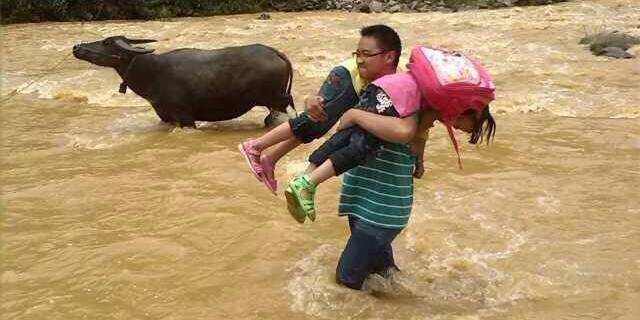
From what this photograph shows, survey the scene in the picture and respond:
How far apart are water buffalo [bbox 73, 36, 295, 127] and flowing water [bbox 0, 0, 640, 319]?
24 centimetres

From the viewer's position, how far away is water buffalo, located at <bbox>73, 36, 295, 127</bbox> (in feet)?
25.6

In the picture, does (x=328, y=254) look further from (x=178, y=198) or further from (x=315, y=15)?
(x=315, y=15)

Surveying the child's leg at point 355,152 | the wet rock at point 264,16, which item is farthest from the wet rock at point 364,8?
the child's leg at point 355,152

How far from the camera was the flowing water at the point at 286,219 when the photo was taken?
4137 mm

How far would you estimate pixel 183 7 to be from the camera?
19.6 metres

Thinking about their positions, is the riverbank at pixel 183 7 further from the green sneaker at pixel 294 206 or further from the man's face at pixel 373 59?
the green sneaker at pixel 294 206

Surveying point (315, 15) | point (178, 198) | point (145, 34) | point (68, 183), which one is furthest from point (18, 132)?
point (315, 15)

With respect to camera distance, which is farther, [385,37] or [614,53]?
[614,53]

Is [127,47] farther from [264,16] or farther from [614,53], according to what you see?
[264,16]

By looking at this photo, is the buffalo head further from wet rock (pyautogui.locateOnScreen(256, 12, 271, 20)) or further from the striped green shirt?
wet rock (pyautogui.locateOnScreen(256, 12, 271, 20))

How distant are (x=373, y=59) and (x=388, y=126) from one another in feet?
1.49

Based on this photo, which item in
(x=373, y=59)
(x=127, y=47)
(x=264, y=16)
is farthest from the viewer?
(x=264, y=16)

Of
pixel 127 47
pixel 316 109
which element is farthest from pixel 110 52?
pixel 316 109

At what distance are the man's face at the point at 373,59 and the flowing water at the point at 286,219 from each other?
116 centimetres
